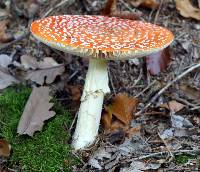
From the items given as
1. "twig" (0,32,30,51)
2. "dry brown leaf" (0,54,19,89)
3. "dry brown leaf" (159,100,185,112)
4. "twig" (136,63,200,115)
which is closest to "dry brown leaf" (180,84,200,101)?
"twig" (136,63,200,115)

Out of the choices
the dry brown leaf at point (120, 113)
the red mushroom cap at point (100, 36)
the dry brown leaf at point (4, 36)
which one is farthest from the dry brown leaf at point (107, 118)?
the dry brown leaf at point (4, 36)

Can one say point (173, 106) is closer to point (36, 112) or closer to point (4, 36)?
point (36, 112)

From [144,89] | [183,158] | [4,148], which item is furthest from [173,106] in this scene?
[4,148]

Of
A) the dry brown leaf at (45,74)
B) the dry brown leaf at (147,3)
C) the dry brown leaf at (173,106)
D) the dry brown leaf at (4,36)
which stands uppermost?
the dry brown leaf at (147,3)

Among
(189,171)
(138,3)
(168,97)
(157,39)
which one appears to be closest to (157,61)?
(168,97)

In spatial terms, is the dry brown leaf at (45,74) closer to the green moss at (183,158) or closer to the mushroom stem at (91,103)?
the mushroom stem at (91,103)

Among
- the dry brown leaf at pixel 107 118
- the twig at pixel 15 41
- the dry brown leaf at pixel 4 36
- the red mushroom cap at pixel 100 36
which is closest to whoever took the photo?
the red mushroom cap at pixel 100 36

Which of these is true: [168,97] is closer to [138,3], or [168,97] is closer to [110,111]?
[110,111]
